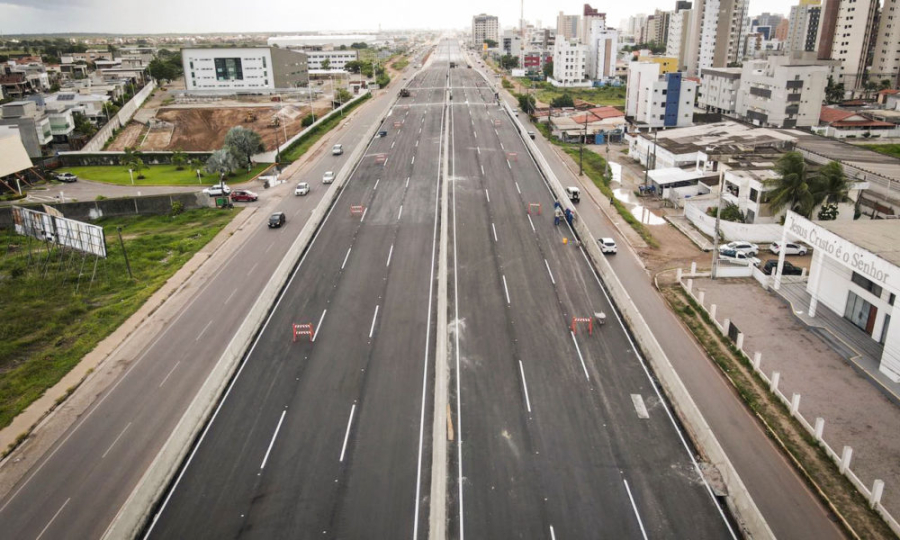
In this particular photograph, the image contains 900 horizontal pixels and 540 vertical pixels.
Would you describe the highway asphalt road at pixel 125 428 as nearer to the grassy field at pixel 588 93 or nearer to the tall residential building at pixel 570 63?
the grassy field at pixel 588 93

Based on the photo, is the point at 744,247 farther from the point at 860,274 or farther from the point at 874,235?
the point at 860,274

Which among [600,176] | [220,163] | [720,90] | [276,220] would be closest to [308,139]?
[220,163]

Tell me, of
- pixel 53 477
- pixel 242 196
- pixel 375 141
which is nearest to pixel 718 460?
pixel 53 477

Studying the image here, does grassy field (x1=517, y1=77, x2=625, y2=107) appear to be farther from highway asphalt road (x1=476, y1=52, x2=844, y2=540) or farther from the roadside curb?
the roadside curb

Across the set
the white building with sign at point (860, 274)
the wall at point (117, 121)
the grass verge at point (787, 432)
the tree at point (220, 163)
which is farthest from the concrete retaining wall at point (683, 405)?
the wall at point (117, 121)

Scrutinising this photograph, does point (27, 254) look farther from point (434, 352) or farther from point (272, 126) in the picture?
point (272, 126)

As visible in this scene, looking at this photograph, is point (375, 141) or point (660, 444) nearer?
point (660, 444)
